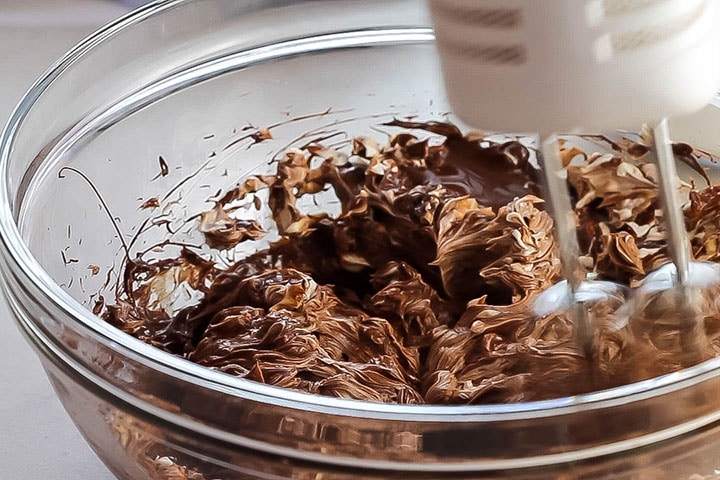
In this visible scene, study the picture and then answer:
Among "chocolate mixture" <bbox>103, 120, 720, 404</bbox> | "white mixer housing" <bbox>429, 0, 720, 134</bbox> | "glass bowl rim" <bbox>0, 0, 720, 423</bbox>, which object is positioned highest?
"chocolate mixture" <bbox>103, 120, 720, 404</bbox>

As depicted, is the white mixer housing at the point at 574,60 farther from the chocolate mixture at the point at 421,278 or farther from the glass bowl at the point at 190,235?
the chocolate mixture at the point at 421,278

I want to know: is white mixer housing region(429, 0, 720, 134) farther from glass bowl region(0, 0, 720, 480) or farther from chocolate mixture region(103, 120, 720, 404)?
chocolate mixture region(103, 120, 720, 404)

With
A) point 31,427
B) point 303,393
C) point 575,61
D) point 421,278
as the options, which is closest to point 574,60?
point 575,61

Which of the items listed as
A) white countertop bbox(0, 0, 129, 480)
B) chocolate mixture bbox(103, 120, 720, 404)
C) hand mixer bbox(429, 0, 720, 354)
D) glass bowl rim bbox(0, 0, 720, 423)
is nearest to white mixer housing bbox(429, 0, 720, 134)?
hand mixer bbox(429, 0, 720, 354)

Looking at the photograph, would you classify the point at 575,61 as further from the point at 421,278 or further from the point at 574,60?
the point at 421,278

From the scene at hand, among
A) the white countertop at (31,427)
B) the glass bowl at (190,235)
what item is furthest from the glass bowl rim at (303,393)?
the white countertop at (31,427)

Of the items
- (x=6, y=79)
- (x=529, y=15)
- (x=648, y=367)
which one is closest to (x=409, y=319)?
(x=648, y=367)
